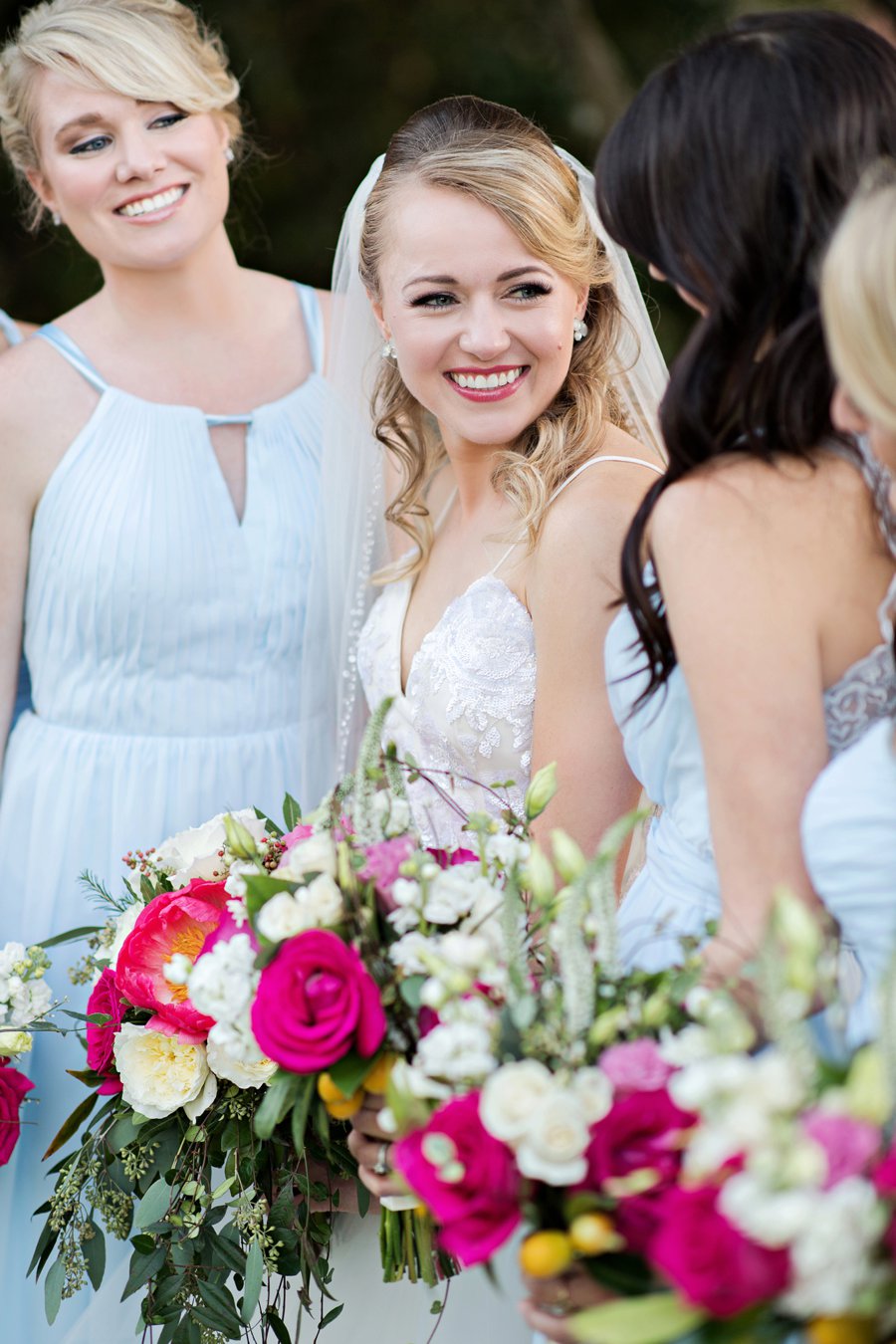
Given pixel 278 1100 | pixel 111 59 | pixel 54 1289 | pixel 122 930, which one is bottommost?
pixel 54 1289

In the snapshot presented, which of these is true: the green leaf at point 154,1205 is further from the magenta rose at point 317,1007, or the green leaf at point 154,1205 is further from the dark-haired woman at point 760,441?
the dark-haired woman at point 760,441

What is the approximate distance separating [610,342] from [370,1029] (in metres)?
1.57

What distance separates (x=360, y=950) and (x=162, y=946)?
1.96ft

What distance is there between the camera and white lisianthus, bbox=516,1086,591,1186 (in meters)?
1.37

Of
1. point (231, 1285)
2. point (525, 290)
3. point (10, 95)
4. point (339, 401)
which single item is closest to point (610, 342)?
point (525, 290)

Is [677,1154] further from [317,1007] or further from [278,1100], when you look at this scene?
[278,1100]

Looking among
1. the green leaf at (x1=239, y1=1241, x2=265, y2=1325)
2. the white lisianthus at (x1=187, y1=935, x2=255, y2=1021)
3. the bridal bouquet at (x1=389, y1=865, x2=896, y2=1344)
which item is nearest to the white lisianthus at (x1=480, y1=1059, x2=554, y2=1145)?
the bridal bouquet at (x1=389, y1=865, x2=896, y2=1344)

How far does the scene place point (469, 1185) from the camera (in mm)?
1415

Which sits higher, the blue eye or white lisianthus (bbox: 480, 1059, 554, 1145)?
the blue eye

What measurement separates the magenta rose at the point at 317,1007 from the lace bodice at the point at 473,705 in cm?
82

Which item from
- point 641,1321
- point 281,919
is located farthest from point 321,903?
point 641,1321

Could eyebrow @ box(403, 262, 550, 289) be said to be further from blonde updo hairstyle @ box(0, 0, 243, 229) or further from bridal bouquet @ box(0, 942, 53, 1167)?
bridal bouquet @ box(0, 942, 53, 1167)

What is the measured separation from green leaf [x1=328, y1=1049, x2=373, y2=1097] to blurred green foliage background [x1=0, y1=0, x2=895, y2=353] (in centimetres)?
628

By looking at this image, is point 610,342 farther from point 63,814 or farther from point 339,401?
point 63,814
